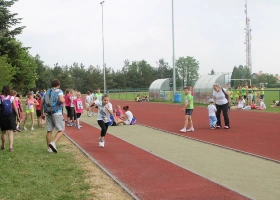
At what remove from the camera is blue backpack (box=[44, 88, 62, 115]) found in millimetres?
9273

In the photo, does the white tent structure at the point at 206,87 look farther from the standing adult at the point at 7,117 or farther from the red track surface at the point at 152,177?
the standing adult at the point at 7,117

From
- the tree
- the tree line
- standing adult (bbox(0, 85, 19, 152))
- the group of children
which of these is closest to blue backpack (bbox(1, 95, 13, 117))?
standing adult (bbox(0, 85, 19, 152))

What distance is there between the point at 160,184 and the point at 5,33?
29431mm

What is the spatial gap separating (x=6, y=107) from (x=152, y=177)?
5.01 meters

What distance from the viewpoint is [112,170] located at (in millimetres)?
7395

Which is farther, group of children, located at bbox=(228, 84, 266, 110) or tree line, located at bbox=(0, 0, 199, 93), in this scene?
tree line, located at bbox=(0, 0, 199, 93)

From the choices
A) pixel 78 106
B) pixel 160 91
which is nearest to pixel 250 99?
pixel 78 106

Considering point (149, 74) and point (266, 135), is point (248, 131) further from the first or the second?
point (149, 74)

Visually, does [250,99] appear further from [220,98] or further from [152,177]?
[152,177]

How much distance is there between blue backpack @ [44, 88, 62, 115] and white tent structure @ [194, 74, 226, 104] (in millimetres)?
22942

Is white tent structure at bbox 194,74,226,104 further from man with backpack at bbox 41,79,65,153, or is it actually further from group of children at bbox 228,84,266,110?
Answer: man with backpack at bbox 41,79,65,153

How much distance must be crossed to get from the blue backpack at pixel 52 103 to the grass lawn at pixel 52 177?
1112mm

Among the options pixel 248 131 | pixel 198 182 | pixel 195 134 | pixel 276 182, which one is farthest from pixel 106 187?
pixel 248 131

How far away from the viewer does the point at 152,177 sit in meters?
6.81
